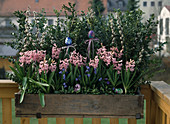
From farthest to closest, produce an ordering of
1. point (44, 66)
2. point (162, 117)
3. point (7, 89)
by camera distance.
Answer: point (7, 89) < point (162, 117) < point (44, 66)

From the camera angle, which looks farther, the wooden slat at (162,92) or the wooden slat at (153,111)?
the wooden slat at (153,111)

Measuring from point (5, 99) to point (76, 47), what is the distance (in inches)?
22.7

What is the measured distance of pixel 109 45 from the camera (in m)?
1.38

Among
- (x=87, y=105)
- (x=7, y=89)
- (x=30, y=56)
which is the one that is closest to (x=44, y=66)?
(x=30, y=56)

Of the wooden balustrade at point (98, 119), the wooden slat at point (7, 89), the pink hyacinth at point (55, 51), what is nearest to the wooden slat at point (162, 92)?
the wooden balustrade at point (98, 119)

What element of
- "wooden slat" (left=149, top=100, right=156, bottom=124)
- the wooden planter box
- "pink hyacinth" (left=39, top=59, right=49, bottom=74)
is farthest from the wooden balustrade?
"pink hyacinth" (left=39, top=59, right=49, bottom=74)

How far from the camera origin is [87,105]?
1263 mm

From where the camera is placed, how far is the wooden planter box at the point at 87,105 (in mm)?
1252

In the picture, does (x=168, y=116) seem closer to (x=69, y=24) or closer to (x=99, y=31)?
(x=99, y=31)

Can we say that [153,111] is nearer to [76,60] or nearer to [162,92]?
[162,92]

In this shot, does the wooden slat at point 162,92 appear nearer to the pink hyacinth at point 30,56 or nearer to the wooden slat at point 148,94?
the wooden slat at point 148,94

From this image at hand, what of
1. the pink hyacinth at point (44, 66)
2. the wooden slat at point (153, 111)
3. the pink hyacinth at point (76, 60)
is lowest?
the wooden slat at point (153, 111)

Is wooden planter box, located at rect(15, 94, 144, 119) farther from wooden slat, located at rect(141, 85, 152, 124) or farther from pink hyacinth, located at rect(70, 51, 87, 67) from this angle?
wooden slat, located at rect(141, 85, 152, 124)

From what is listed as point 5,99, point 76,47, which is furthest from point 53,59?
point 5,99
